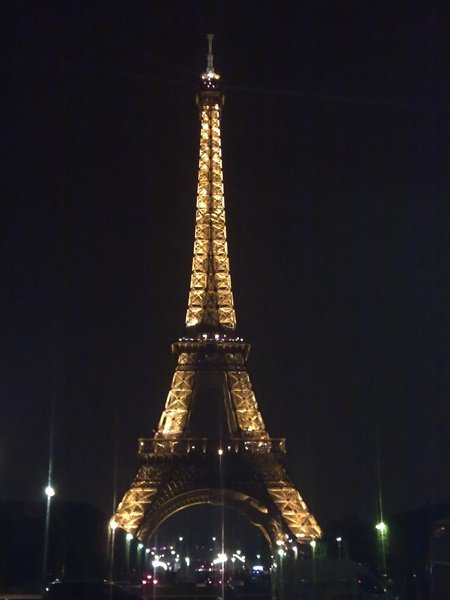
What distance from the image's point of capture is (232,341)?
253ft

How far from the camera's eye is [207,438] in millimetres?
76000

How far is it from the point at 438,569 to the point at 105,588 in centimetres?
951

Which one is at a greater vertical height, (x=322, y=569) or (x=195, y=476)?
(x=195, y=476)

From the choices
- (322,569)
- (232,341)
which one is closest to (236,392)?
(232,341)

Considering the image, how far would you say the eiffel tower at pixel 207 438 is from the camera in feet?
238

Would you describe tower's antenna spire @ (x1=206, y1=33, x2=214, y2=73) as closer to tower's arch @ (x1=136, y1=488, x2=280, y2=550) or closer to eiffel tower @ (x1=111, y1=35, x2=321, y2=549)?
eiffel tower @ (x1=111, y1=35, x2=321, y2=549)

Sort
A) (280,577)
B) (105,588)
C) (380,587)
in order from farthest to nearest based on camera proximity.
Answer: (280,577) → (380,587) → (105,588)

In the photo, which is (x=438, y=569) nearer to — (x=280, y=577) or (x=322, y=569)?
(x=322, y=569)

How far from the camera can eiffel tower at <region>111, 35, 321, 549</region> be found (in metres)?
72.6

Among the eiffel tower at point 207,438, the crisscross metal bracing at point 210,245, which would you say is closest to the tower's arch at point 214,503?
the eiffel tower at point 207,438

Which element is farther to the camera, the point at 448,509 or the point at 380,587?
the point at 448,509

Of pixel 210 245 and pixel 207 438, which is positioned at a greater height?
pixel 210 245

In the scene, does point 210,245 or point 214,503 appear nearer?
point 210,245

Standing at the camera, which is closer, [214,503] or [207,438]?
[207,438]
